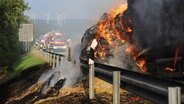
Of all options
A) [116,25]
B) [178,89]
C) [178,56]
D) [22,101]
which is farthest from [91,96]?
[116,25]

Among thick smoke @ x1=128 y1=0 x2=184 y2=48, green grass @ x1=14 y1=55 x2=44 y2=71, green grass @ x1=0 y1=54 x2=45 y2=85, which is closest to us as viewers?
thick smoke @ x1=128 y1=0 x2=184 y2=48

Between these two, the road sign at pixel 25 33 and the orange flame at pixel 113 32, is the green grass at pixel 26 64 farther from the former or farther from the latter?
the orange flame at pixel 113 32

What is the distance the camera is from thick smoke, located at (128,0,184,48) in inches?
470

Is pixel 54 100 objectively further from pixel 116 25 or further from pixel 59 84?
pixel 116 25

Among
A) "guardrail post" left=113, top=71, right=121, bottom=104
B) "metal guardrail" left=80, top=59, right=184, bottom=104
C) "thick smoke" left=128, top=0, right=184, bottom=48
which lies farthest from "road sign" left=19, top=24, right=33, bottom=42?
"metal guardrail" left=80, top=59, right=184, bottom=104

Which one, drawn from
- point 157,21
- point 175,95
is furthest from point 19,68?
point 175,95

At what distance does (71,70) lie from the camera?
18.5 metres

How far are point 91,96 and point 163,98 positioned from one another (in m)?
4.78

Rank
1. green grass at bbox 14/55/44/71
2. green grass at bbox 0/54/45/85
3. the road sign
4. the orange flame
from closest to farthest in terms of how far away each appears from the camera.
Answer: the orange flame, green grass at bbox 0/54/45/85, green grass at bbox 14/55/44/71, the road sign

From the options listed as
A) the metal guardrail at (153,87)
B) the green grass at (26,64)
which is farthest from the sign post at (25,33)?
the metal guardrail at (153,87)

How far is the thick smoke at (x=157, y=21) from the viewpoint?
1193 centimetres

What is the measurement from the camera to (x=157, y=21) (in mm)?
13203

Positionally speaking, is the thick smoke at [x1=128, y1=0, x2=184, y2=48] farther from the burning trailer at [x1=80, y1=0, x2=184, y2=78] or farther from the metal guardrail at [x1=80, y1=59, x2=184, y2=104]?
the metal guardrail at [x1=80, y1=59, x2=184, y2=104]

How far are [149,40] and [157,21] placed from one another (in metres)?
0.63
